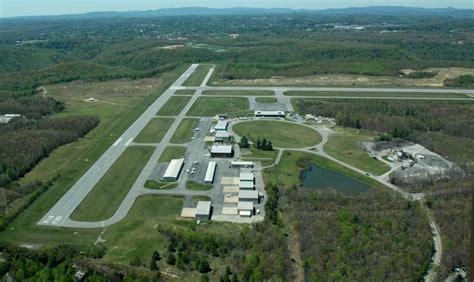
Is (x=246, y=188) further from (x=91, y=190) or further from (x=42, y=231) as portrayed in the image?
(x=42, y=231)

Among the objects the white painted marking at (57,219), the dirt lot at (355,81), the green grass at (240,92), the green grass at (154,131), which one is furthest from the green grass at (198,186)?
the dirt lot at (355,81)

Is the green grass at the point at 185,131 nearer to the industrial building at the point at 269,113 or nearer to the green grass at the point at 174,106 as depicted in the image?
the green grass at the point at 174,106

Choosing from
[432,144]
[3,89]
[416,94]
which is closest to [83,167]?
[432,144]

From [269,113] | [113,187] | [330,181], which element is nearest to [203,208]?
[113,187]

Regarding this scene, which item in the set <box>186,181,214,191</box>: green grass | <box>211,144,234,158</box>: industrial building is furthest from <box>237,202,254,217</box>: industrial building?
<box>211,144,234,158</box>: industrial building

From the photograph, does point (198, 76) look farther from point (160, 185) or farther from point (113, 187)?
point (113, 187)
